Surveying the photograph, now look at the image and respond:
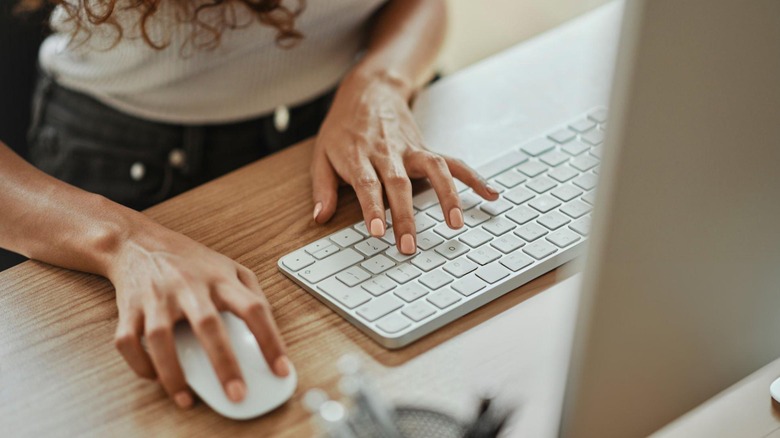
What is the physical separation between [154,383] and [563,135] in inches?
18.8

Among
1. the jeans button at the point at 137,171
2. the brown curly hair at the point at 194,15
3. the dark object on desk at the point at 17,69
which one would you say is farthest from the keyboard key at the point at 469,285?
the dark object on desk at the point at 17,69

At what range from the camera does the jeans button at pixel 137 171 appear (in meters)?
1.04

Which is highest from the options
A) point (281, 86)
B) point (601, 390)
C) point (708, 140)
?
point (708, 140)

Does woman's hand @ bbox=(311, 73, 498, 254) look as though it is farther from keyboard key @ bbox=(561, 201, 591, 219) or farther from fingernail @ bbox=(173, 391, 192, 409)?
fingernail @ bbox=(173, 391, 192, 409)

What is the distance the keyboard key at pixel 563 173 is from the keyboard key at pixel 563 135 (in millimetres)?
56

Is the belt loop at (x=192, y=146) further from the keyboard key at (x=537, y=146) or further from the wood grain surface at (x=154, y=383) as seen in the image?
the keyboard key at (x=537, y=146)

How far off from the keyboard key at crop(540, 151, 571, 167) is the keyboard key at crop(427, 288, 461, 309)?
0.22m

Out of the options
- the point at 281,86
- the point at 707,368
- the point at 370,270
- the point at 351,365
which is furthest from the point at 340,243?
the point at 281,86

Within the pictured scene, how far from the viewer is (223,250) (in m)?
0.71

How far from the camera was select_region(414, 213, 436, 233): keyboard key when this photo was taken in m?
0.70

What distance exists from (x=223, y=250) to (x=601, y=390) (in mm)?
393

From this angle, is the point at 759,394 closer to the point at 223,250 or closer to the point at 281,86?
the point at 223,250

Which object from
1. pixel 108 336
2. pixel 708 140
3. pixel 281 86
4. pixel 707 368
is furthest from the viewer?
pixel 281 86

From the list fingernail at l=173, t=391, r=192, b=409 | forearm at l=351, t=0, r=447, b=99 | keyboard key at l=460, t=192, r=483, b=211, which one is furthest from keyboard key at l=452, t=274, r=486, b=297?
forearm at l=351, t=0, r=447, b=99
